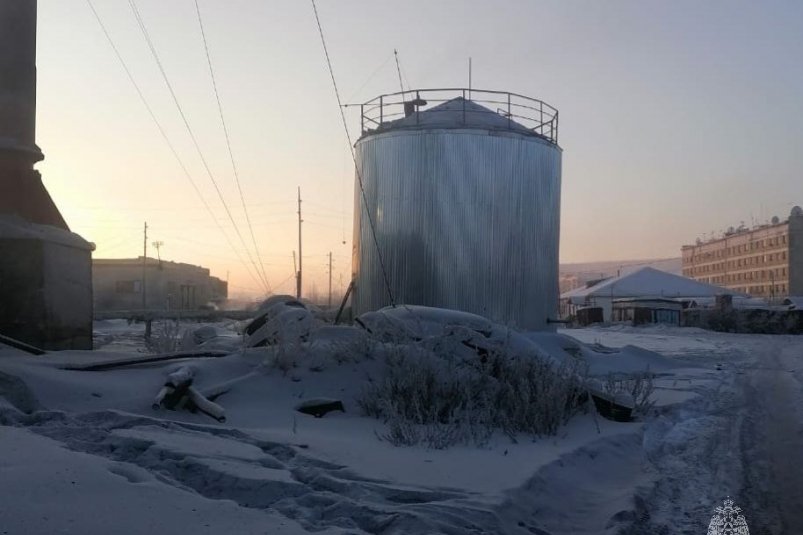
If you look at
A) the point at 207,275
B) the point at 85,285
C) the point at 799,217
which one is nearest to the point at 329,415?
the point at 85,285

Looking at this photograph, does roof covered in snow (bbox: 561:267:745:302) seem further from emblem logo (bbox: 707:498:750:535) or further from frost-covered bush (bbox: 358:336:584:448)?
emblem logo (bbox: 707:498:750:535)

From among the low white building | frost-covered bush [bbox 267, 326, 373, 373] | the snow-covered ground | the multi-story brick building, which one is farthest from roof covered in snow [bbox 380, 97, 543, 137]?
the multi-story brick building

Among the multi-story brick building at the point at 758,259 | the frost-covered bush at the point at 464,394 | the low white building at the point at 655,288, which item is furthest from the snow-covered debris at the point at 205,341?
the multi-story brick building at the point at 758,259

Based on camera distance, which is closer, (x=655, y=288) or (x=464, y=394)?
(x=464, y=394)

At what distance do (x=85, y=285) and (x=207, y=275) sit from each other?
73.0 meters

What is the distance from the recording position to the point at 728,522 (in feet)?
15.3

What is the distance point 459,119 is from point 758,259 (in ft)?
393

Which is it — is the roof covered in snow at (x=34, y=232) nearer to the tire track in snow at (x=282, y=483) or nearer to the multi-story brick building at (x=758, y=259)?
the tire track in snow at (x=282, y=483)

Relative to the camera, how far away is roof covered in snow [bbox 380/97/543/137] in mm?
17547

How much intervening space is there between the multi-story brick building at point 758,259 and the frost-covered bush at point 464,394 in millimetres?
105090

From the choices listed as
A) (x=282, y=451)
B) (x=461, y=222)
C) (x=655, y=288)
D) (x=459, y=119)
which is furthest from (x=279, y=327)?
(x=655, y=288)

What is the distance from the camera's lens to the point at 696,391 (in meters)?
12.0

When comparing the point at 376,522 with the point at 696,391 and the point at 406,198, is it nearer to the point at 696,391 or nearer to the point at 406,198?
the point at 696,391

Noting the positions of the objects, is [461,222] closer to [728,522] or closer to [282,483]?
[728,522]
